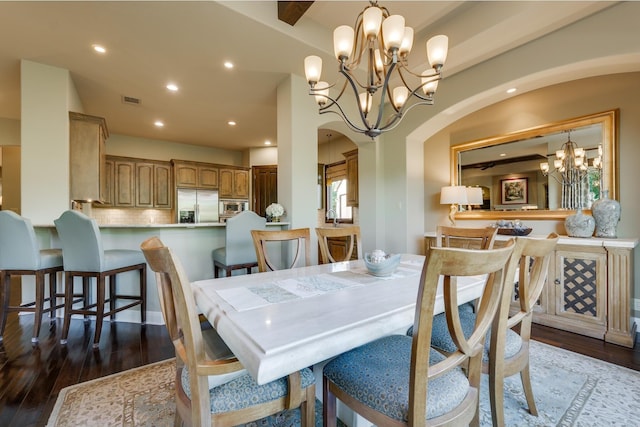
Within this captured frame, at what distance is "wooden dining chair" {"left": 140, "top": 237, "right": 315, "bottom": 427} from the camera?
85cm

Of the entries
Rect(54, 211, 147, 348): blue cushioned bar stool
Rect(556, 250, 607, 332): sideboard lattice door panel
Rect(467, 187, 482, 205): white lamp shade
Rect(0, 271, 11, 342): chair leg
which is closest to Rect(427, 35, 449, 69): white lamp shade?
Rect(556, 250, 607, 332): sideboard lattice door panel

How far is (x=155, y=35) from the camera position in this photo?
2.68m

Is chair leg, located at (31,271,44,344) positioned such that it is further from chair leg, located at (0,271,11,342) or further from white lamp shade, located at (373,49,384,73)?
white lamp shade, located at (373,49,384,73)

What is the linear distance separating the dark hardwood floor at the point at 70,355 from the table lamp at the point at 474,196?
162cm

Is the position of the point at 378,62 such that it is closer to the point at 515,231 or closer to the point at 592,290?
the point at 515,231

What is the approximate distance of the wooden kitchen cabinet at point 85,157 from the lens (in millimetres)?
3441

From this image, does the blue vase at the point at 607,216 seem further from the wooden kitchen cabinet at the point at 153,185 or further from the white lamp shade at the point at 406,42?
the wooden kitchen cabinet at the point at 153,185

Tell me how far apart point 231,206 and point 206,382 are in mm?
6180

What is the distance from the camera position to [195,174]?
6.35 metres

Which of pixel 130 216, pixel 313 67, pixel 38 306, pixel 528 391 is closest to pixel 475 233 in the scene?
pixel 528 391

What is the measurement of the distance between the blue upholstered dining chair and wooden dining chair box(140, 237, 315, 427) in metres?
1.59

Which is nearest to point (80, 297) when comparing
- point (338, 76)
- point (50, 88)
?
point (50, 88)

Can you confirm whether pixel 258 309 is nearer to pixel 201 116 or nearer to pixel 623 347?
pixel 623 347

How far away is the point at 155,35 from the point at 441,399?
11.5 feet
